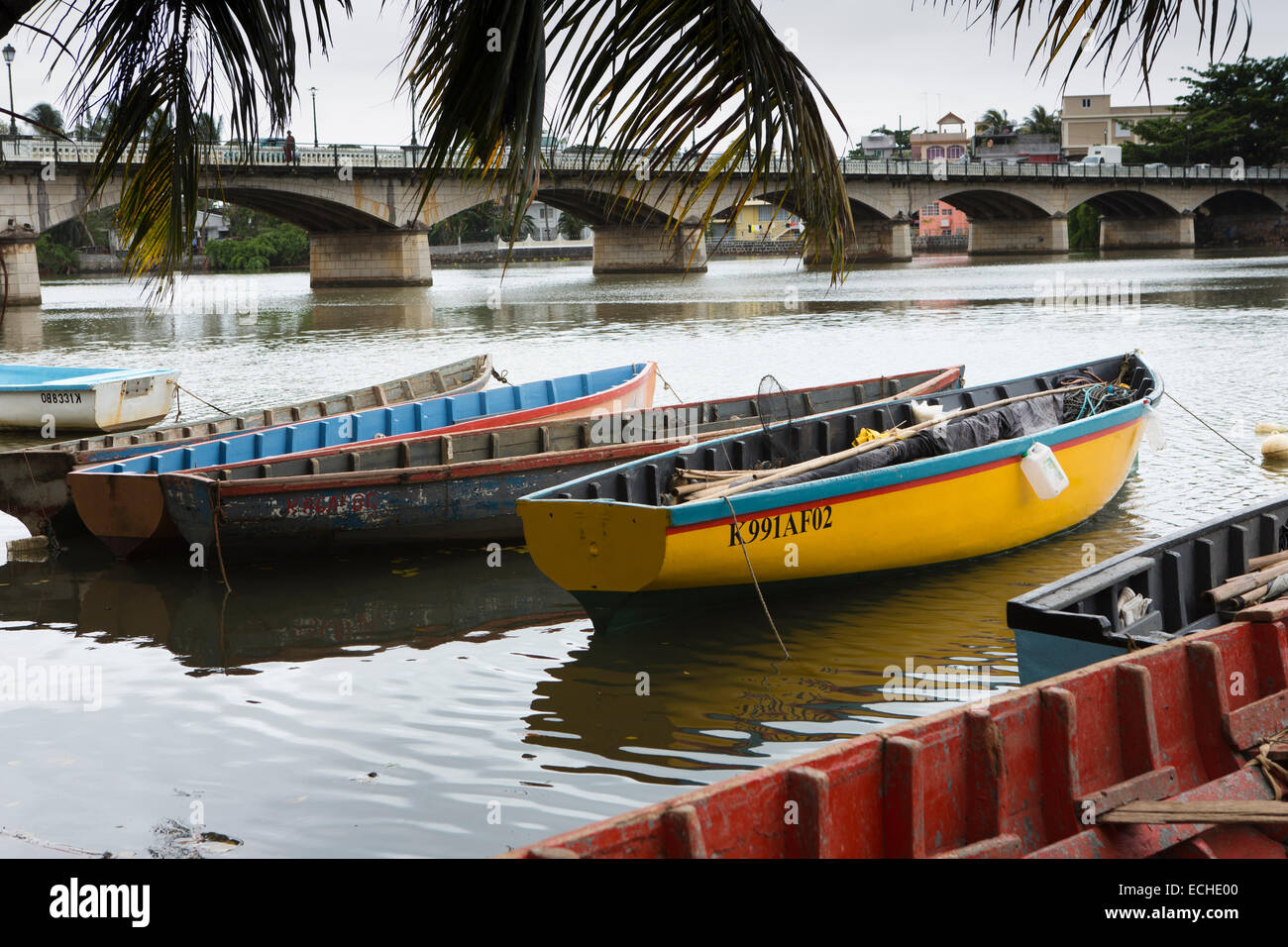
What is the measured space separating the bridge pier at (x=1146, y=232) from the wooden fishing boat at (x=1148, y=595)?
95345 mm

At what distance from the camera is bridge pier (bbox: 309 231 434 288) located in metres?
67.7

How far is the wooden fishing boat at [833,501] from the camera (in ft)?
31.1

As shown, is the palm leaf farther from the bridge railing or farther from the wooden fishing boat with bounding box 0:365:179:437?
the wooden fishing boat with bounding box 0:365:179:437

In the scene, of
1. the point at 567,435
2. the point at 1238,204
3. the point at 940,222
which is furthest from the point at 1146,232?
the point at 567,435

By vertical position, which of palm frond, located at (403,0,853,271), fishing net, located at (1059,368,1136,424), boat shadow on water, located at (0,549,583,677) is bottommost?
boat shadow on water, located at (0,549,583,677)

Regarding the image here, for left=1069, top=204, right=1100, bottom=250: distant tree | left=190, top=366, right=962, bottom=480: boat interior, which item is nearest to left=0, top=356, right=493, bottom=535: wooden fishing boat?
left=190, top=366, right=962, bottom=480: boat interior

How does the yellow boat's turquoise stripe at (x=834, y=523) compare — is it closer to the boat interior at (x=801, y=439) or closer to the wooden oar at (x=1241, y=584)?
the boat interior at (x=801, y=439)

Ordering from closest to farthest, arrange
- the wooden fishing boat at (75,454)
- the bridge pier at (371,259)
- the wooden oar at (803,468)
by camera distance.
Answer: the wooden oar at (803,468), the wooden fishing boat at (75,454), the bridge pier at (371,259)

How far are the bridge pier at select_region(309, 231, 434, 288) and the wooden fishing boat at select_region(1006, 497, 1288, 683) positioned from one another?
62281mm

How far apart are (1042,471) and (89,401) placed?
14.5m

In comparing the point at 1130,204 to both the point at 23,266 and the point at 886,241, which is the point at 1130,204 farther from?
the point at 23,266

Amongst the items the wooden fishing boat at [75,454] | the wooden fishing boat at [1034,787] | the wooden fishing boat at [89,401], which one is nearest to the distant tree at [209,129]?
the wooden fishing boat at [1034,787]

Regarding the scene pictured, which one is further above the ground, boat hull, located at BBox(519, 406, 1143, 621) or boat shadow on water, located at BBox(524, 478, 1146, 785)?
boat hull, located at BBox(519, 406, 1143, 621)
